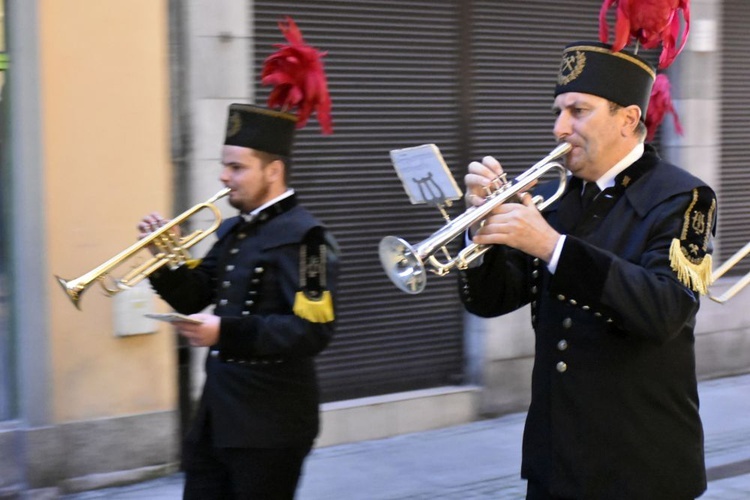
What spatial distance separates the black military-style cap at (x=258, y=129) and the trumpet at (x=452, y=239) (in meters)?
1.04

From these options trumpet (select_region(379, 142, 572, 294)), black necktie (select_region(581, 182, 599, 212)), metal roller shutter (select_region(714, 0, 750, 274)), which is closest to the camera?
trumpet (select_region(379, 142, 572, 294))

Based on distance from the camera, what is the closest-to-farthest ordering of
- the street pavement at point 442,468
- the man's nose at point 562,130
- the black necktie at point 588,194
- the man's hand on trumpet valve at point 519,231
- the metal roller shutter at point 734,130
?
1. the man's hand on trumpet valve at point 519,231
2. the man's nose at point 562,130
3. the black necktie at point 588,194
4. the street pavement at point 442,468
5. the metal roller shutter at point 734,130

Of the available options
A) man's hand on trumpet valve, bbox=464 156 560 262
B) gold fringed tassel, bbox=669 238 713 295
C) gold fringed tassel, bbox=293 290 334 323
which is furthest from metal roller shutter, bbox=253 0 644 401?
gold fringed tassel, bbox=669 238 713 295

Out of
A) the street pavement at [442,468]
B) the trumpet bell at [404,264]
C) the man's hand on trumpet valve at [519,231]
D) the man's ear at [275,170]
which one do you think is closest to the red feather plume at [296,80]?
the man's ear at [275,170]

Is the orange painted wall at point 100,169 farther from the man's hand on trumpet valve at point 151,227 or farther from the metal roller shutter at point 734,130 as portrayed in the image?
the metal roller shutter at point 734,130

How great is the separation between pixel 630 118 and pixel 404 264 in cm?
76

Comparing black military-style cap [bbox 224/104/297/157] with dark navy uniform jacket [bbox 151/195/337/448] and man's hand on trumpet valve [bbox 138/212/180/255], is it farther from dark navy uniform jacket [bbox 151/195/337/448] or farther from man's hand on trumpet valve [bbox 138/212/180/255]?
man's hand on trumpet valve [bbox 138/212/180/255]

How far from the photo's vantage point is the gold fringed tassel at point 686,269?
284 centimetres

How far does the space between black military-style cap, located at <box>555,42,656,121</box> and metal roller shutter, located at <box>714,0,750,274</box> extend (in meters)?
6.31

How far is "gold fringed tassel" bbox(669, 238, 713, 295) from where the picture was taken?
2.84m

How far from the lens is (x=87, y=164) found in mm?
5746

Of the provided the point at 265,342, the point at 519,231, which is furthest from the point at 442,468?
the point at 519,231

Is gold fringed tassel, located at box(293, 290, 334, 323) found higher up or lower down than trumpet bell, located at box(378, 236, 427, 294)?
lower down

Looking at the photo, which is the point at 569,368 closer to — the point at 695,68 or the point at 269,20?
the point at 269,20
